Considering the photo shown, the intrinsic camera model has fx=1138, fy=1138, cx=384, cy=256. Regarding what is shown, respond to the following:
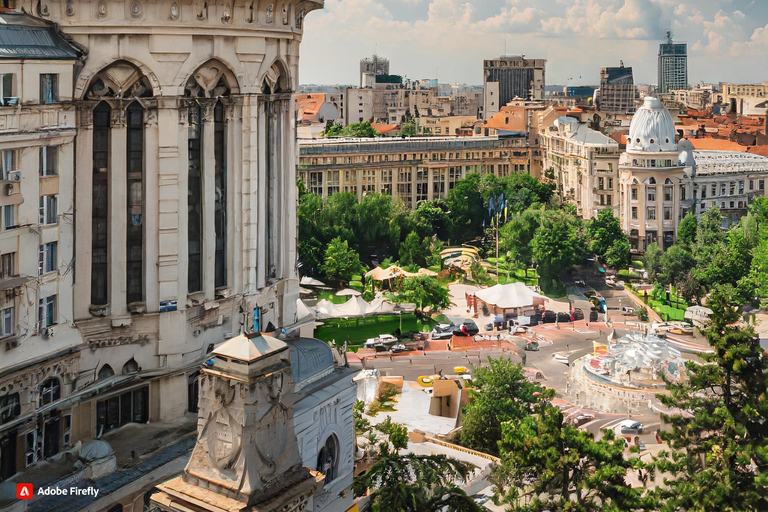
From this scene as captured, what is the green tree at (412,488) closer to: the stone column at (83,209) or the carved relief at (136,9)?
the stone column at (83,209)

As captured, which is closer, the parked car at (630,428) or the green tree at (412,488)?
the green tree at (412,488)

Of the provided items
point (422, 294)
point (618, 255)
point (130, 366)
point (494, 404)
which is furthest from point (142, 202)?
point (618, 255)

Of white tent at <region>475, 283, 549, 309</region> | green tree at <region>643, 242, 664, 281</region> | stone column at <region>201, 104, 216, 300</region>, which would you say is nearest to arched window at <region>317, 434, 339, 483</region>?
stone column at <region>201, 104, 216, 300</region>

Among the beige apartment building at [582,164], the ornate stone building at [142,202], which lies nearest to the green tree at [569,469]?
the ornate stone building at [142,202]

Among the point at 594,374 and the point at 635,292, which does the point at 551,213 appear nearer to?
the point at 635,292

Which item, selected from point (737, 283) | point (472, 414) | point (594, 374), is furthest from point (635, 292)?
point (472, 414)

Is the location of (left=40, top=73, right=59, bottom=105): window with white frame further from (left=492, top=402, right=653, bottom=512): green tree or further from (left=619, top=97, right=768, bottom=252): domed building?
(left=619, top=97, right=768, bottom=252): domed building
